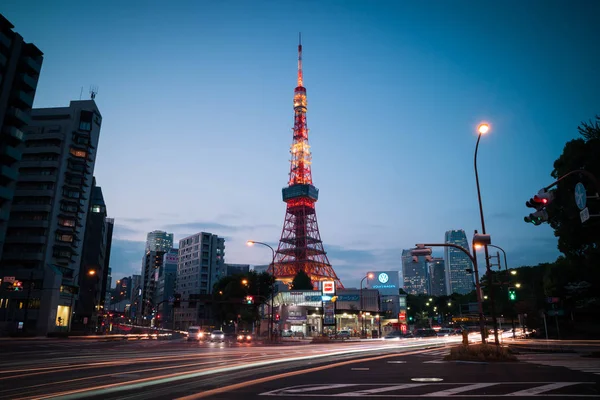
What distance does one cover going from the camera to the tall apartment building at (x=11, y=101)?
61375 mm

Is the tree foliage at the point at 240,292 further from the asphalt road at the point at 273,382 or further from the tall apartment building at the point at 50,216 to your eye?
the asphalt road at the point at 273,382

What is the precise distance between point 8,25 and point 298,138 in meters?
89.0

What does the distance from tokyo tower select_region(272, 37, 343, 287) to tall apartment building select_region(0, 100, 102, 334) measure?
2271 inches

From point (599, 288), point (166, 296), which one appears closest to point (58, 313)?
point (599, 288)

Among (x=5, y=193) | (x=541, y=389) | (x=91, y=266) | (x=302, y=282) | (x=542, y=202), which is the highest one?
(x=5, y=193)

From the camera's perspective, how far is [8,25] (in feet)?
205

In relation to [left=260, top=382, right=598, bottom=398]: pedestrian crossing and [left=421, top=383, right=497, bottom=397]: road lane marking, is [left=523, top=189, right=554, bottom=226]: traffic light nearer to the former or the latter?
[left=260, top=382, right=598, bottom=398]: pedestrian crossing

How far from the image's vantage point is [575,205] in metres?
40.5

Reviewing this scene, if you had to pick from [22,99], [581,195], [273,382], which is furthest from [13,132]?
[581,195]

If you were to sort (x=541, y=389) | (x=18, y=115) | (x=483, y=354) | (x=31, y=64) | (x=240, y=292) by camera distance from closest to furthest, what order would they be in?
1. (x=541, y=389)
2. (x=483, y=354)
3. (x=18, y=115)
4. (x=31, y=64)
5. (x=240, y=292)

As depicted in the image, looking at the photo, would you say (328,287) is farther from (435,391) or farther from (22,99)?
(435,391)

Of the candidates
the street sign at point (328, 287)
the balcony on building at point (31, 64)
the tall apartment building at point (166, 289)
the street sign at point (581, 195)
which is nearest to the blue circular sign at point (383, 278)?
the street sign at point (328, 287)

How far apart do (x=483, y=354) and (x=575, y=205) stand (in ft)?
91.7

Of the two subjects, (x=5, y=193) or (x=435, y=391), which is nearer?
(x=435, y=391)
